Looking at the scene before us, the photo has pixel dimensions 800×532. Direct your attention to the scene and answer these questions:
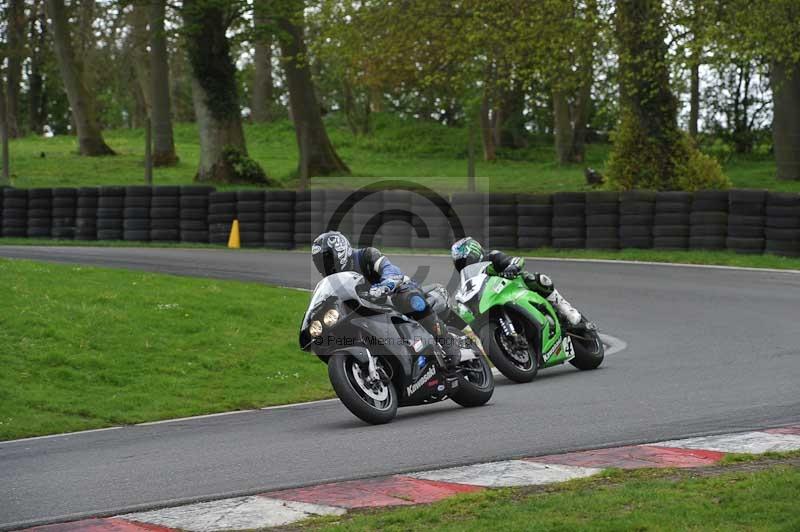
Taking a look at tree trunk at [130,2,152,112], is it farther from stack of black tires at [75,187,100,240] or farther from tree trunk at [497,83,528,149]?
stack of black tires at [75,187,100,240]

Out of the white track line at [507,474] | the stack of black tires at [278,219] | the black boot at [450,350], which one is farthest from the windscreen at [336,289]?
the stack of black tires at [278,219]

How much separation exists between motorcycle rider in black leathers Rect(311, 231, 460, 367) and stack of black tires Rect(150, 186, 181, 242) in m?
17.1

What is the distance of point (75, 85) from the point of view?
145 ft

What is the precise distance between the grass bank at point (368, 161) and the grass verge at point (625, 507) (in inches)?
946

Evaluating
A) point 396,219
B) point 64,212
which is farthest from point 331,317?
point 64,212

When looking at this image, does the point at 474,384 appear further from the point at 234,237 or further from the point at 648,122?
the point at 648,122

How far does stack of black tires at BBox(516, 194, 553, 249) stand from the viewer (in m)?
23.5

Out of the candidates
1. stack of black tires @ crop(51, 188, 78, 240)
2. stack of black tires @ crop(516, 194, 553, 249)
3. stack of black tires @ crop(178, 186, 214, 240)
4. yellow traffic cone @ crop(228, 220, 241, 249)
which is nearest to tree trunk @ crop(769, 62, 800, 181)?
stack of black tires @ crop(516, 194, 553, 249)

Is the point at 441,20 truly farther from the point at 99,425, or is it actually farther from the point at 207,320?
the point at 99,425

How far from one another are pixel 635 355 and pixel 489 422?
4.23m

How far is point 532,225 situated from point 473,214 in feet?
3.64

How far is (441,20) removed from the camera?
94.0ft

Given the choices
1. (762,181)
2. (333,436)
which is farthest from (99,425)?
(762,181)

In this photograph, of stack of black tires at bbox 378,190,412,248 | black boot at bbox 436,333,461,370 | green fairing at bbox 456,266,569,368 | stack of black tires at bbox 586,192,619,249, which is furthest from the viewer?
stack of black tires at bbox 378,190,412,248
